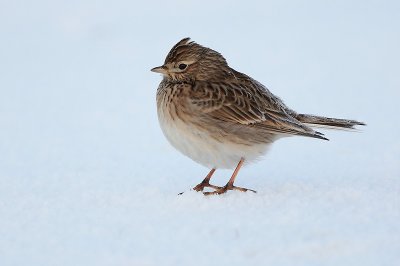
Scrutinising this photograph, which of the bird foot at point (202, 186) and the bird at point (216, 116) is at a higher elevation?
the bird at point (216, 116)

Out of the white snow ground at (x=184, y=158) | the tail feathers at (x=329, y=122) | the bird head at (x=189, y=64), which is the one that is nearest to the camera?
the white snow ground at (x=184, y=158)

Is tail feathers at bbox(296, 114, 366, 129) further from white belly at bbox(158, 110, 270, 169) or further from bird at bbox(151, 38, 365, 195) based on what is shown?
white belly at bbox(158, 110, 270, 169)

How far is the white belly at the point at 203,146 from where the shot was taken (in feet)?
21.7

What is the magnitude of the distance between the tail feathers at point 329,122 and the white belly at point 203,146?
2.52 feet

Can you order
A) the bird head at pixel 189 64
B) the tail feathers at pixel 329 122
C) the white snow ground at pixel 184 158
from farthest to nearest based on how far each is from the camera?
the tail feathers at pixel 329 122, the bird head at pixel 189 64, the white snow ground at pixel 184 158

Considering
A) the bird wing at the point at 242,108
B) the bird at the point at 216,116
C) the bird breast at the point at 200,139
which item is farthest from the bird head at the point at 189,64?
the bird breast at the point at 200,139

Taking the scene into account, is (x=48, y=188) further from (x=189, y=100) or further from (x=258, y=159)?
(x=258, y=159)

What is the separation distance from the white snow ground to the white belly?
40 centimetres

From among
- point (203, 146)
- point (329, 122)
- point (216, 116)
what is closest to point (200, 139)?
point (203, 146)

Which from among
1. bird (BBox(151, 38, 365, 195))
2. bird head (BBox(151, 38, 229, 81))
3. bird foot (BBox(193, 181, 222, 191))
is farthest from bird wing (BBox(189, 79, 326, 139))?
bird foot (BBox(193, 181, 222, 191))

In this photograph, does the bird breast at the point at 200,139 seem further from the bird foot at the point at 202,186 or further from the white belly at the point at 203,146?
the bird foot at the point at 202,186

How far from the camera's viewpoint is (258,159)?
6973 millimetres

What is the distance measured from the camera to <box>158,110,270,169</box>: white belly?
6.61 meters

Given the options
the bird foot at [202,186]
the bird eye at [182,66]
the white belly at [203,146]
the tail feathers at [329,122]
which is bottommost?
the bird foot at [202,186]
